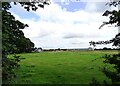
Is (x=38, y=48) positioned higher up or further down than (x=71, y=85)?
higher up

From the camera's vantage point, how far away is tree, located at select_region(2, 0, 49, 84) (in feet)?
50.2

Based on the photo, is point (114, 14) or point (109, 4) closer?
point (114, 14)

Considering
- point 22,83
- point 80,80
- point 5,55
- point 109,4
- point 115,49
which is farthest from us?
point 80,80

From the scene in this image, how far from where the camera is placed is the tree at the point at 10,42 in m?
15.3

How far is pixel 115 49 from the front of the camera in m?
16.7

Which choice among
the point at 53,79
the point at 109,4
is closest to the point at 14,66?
the point at 109,4

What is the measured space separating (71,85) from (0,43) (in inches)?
339

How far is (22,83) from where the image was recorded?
2181cm

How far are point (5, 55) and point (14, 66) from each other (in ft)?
3.39

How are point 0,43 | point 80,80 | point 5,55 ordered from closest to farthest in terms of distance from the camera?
point 0,43
point 5,55
point 80,80

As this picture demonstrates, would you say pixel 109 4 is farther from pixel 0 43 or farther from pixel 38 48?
pixel 0 43

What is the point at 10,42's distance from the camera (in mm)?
16375

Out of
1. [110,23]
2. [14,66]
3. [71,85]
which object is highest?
[110,23]

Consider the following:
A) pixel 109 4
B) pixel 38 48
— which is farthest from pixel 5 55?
pixel 109 4
